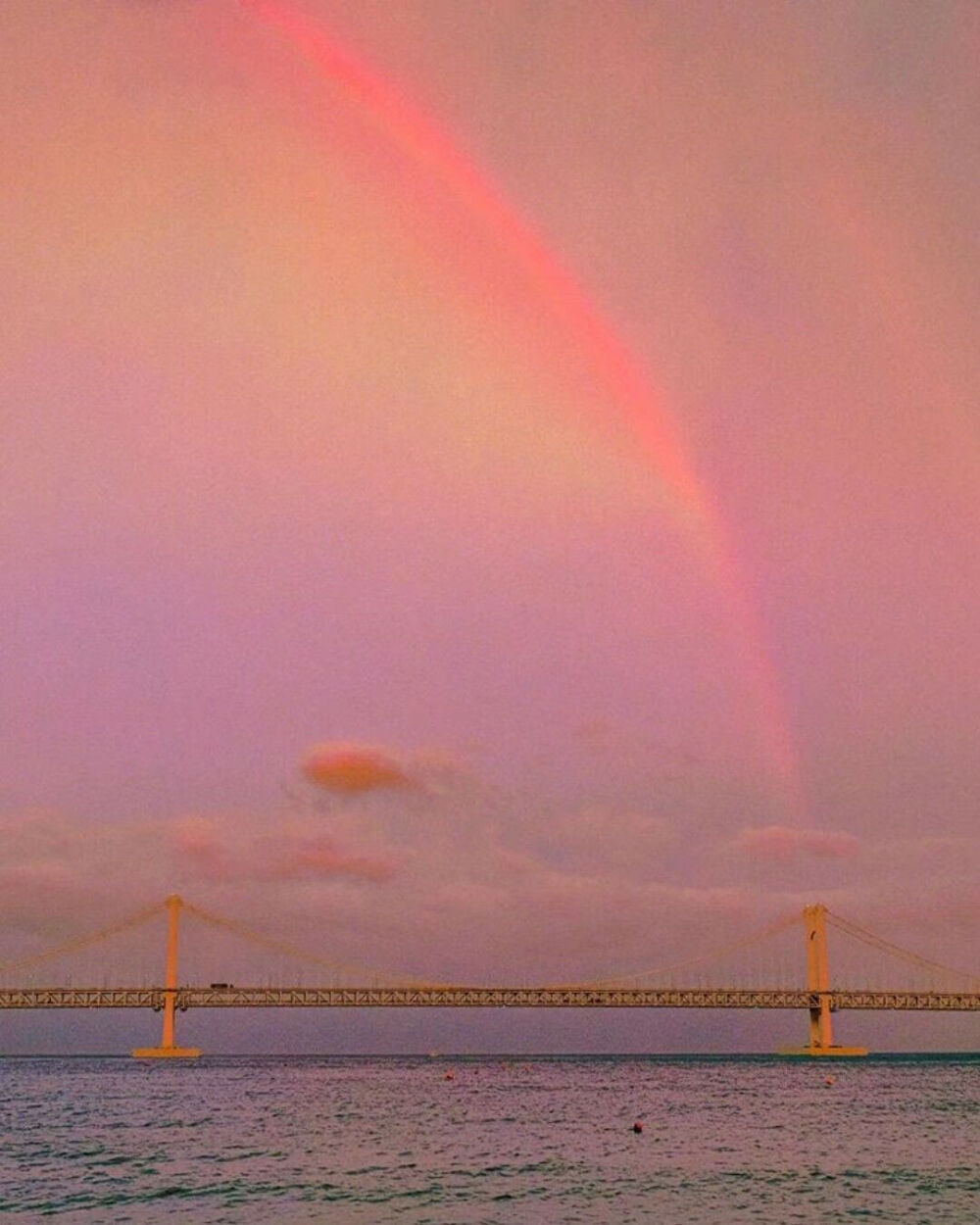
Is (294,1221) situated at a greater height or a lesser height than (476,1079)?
greater

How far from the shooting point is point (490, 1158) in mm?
53125

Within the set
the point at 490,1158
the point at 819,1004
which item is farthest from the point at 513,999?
the point at 490,1158

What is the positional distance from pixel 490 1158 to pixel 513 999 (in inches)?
5255

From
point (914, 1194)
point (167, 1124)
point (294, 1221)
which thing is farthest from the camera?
point (167, 1124)

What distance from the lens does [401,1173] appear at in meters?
48.1

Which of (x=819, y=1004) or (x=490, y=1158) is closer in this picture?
(x=490, y=1158)

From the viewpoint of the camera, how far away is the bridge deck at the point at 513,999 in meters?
178

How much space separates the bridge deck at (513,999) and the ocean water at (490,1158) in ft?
265

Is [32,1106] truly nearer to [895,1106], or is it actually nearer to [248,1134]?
[248,1134]

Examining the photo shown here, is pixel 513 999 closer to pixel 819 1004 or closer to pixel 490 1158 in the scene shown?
pixel 819 1004

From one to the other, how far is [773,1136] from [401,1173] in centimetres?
2265

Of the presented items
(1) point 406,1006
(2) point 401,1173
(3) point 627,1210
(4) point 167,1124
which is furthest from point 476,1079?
(3) point 627,1210

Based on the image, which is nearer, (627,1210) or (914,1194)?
(627,1210)

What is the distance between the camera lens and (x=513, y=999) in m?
183
